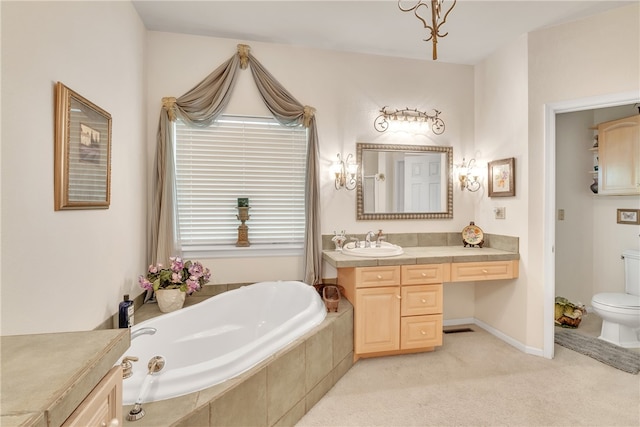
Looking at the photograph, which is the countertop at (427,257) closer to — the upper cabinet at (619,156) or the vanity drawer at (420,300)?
the vanity drawer at (420,300)

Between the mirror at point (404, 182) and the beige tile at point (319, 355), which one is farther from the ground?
the mirror at point (404, 182)

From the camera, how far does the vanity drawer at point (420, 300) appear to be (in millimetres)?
2531

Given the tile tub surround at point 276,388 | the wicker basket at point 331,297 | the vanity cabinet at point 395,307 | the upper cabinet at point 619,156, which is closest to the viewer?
the tile tub surround at point 276,388

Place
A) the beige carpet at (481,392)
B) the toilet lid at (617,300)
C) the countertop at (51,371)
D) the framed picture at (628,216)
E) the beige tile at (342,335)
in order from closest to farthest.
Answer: the countertop at (51,371), the beige carpet at (481,392), the beige tile at (342,335), the toilet lid at (617,300), the framed picture at (628,216)

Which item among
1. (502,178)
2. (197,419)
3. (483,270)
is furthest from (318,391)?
(502,178)

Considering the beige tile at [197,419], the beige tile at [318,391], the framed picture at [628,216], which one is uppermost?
the framed picture at [628,216]

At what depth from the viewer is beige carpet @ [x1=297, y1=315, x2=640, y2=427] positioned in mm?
1863

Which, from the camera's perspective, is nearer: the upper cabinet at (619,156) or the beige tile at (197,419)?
the beige tile at (197,419)

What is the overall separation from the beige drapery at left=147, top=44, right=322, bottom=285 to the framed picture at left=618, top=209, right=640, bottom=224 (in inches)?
127

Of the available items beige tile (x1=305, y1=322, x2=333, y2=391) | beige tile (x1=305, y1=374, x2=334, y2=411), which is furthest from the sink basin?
beige tile (x1=305, y1=374, x2=334, y2=411)

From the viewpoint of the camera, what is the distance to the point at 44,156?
1.30m

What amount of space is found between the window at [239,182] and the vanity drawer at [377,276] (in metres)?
0.71

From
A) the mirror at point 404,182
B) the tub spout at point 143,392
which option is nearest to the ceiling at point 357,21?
the mirror at point 404,182

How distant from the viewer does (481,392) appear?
2125 millimetres
